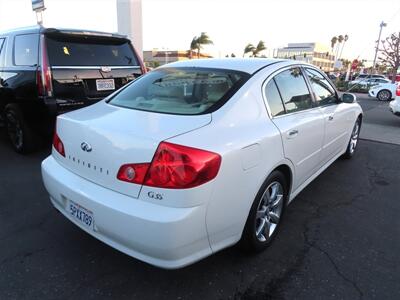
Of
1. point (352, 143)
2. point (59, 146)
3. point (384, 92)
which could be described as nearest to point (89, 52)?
point (59, 146)

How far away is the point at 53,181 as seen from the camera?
251 centimetres

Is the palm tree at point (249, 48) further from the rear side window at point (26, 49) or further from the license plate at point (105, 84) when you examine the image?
the rear side window at point (26, 49)

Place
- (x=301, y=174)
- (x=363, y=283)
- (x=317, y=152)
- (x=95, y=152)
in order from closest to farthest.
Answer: (x=95, y=152) < (x=363, y=283) < (x=301, y=174) < (x=317, y=152)

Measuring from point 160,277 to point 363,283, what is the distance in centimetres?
146

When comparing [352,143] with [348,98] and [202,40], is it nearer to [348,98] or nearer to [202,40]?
[348,98]

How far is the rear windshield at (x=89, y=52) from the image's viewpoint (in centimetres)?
447

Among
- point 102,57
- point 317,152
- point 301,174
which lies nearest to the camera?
point 301,174

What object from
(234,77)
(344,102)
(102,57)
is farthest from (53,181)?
(344,102)

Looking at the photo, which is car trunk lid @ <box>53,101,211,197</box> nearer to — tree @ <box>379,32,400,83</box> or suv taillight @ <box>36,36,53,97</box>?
suv taillight @ <box>36,36,53,97</box>

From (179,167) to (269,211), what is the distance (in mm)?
1164

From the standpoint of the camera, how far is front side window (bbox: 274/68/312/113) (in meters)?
2.92

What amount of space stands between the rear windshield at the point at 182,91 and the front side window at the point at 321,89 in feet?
4.14

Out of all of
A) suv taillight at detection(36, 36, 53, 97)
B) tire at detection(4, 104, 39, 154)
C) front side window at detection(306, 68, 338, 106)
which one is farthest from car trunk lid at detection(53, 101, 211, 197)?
tire at detection(4, 104, 39, 154)

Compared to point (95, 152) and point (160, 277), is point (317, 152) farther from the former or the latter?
point (95, 152)
